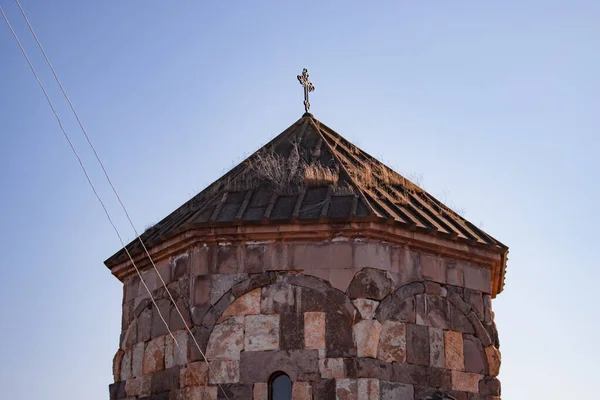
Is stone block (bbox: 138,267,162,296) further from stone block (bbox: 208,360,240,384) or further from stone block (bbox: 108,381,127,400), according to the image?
stone block (bbox: 208,360,240,384)

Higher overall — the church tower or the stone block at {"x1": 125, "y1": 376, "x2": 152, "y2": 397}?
the church tower

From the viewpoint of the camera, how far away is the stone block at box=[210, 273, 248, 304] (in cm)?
738

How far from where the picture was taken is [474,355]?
7.74m

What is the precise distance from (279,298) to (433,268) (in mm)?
1527

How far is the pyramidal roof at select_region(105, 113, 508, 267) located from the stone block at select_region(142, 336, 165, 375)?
0.96m

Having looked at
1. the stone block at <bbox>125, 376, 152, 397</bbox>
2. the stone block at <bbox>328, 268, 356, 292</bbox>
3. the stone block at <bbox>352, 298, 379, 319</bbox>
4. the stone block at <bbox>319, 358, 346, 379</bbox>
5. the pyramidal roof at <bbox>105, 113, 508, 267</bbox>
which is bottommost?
the stone block at <bbox>125, 376, 152, 397</bbox>

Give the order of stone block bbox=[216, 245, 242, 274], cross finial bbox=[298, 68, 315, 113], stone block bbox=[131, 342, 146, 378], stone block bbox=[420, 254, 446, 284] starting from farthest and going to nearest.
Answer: cross finial bbox=[298, 68, 315, 113] < stone block bbox=[131, 342, 146, 378] < stone block bbox=[420, 254, 446, 284] < stone block bbox=[216, 245, 242, 274]

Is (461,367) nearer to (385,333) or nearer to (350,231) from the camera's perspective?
(385,333)

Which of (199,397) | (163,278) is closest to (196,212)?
(163,278)

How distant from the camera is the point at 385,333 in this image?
7172 mm

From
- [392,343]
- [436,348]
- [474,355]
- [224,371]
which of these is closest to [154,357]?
[224,371]

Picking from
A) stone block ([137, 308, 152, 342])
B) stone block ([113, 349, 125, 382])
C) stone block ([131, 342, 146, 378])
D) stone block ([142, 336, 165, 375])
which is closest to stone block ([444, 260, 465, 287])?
stone block ([142, 336, 165, 375])

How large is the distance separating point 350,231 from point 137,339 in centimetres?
243

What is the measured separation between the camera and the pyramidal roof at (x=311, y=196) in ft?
24.5
